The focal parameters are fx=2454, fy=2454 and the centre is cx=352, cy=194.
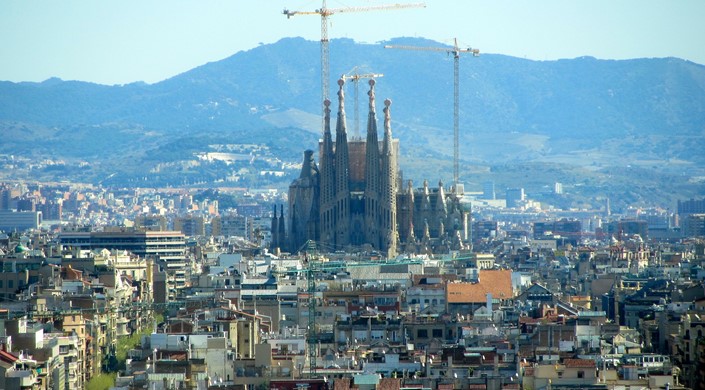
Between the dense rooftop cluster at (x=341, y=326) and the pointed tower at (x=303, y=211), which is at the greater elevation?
the pointed tower at (x=303, y=211)

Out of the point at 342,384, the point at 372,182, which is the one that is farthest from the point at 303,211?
the point at 342,384

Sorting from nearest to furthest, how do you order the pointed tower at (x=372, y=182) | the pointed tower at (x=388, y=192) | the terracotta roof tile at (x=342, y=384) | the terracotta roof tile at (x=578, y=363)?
the terracotta roof tile at (x=342, y=384) → the terracotta roof tile at (x=578, y=363) → the pointed tower at (x=388, y=192) → the pointed tower at (x=372, y=182)

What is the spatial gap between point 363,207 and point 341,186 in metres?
2.16

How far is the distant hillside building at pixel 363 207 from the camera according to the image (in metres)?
172

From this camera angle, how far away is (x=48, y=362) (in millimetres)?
61906

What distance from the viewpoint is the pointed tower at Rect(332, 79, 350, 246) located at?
173m

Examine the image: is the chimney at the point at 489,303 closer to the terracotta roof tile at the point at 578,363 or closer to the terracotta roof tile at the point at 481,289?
the terracotta roof tile at the point at 481,289

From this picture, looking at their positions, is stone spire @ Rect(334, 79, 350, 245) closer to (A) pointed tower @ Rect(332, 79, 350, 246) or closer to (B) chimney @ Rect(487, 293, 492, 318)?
(A) pointed tower @ Rect(332, 79, 350, 246)

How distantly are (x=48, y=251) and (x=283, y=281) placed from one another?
1865 centimetres

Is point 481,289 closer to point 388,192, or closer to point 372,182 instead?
point 388,192

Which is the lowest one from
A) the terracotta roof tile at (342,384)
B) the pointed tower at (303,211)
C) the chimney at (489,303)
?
the terracotta roof tile at (342,384)

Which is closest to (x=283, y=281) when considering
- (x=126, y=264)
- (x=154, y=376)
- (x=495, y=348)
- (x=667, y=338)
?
(x=126, y=264)

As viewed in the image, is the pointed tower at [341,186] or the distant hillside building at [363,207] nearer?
the distant hillside building at [363,207]

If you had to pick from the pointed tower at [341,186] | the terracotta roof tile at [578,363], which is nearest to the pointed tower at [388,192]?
the pointed tower at [341,186]
